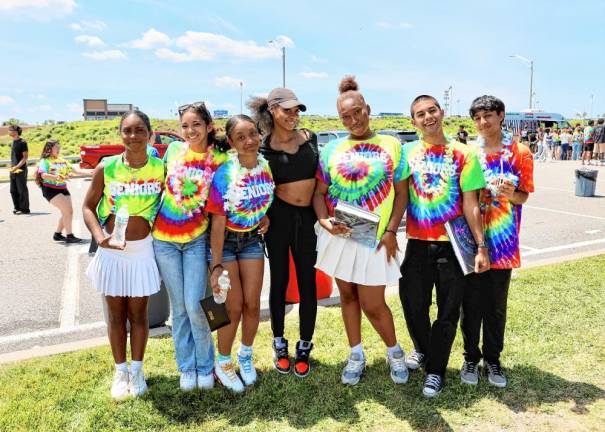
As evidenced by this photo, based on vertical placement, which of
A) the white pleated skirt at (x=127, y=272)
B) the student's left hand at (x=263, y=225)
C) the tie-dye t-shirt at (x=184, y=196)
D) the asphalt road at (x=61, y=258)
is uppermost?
the tie-dye t-shirt at (x=184, y=196)

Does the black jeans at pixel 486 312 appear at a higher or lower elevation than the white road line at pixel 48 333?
higher

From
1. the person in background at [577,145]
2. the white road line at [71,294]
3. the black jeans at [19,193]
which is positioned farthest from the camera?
the person in background at [577,145]

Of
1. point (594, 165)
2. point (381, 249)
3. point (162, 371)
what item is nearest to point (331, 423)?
point (381, 249)

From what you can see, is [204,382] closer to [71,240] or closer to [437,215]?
[437,215]

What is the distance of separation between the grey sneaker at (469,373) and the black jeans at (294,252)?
1102mm

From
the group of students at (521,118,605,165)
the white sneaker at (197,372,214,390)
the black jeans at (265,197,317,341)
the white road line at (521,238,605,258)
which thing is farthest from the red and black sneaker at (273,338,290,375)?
the group of students at (521,118,605,165)

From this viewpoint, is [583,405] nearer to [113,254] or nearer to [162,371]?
[162,371]

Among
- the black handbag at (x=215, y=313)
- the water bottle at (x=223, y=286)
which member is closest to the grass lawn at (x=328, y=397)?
the black handbag at (x=215, y=313)

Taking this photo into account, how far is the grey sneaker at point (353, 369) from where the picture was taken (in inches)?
129

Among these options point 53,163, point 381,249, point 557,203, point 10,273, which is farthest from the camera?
point 557,203

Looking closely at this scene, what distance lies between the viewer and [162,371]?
11.5ft

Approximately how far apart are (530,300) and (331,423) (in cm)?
280

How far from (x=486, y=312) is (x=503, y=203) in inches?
29.9

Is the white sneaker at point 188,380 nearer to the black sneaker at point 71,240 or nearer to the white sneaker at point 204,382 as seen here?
the white sneaker at point 204,382
